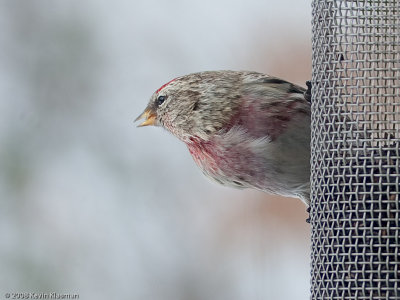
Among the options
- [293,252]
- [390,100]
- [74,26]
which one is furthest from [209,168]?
[74,26]

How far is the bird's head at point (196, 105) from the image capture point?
4672 millimetres

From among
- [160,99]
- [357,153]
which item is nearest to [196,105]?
[160,99]

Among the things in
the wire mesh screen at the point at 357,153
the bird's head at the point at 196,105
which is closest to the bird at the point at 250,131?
the bird's head at the point at 196,105

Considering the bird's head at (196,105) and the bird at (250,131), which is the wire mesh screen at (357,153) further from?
the bird's head at (196,105)

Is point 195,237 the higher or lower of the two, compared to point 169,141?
lower

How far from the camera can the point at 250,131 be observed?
14.9 feet

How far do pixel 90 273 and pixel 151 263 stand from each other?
0.46m

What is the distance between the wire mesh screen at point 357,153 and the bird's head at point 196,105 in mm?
771

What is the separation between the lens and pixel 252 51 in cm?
744

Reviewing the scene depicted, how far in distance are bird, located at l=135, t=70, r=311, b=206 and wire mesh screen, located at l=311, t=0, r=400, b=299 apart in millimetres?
536

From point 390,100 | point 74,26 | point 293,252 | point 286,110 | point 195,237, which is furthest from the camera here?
point 74,26

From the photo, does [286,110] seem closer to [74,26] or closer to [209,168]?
[209,168]

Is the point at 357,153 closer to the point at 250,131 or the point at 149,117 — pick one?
the point at 250,131

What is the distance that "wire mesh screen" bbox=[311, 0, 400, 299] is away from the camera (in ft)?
11.9
